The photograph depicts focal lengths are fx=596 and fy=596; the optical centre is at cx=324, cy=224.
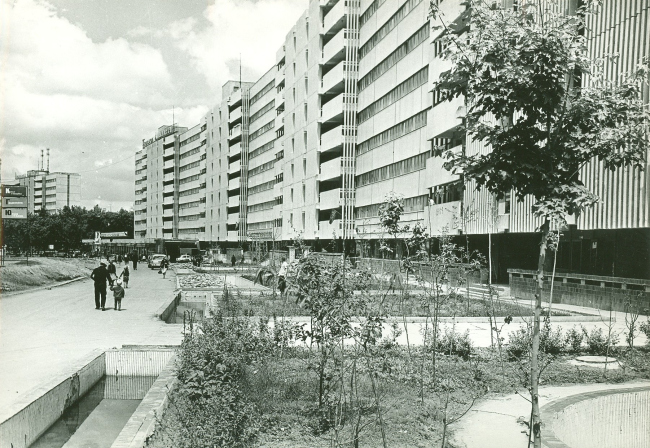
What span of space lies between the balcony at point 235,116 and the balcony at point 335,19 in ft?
111

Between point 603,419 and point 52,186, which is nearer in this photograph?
point 603,419

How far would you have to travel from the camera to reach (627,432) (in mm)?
7859

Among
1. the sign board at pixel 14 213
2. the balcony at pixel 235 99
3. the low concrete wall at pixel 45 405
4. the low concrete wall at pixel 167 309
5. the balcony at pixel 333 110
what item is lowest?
the low concrete wall at pixel 167 309

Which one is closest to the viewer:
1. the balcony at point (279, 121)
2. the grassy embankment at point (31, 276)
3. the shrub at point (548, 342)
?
the shrub at point (548, 342)

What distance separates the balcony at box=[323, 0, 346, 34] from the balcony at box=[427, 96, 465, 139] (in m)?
18.9

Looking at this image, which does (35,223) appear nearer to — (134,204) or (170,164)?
(170,164)

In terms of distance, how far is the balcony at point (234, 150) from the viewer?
85.8 metres

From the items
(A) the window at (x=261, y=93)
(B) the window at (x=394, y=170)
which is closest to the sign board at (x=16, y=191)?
(B) the window at (x=394, y=170)

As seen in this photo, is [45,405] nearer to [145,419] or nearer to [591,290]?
[145,419]

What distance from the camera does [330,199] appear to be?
5159cm

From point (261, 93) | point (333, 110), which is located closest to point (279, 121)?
point (261, 93)

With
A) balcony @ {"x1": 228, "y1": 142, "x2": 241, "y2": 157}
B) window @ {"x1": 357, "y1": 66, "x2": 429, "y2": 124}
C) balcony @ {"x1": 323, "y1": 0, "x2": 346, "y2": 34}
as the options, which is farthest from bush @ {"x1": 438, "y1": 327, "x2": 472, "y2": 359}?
balcony @ {"x1": 228, "y1": 142, "x2": 241, "y2": 157}

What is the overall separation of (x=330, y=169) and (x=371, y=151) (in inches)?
245

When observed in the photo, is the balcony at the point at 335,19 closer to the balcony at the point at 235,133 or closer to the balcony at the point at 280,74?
the balcony at the point at 280,74
